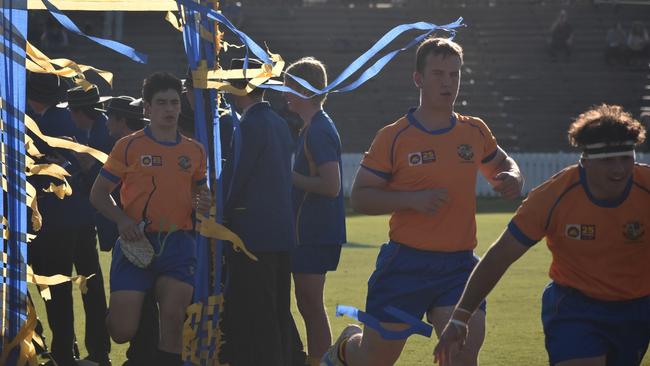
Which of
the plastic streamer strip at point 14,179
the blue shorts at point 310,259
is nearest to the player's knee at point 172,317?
the blue shorts at point 310,259

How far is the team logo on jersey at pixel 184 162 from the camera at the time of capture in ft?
24.7

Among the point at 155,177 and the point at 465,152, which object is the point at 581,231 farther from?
the point at 155,177

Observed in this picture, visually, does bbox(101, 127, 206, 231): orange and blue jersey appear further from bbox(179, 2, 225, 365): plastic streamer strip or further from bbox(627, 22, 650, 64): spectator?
bbox(627, 22, 650, 64): spectator

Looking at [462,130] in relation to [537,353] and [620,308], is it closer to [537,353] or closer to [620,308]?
[620,308]

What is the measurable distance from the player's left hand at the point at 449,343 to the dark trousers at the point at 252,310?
Answer: 7.08 feet

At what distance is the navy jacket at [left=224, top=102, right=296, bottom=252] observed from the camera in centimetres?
729

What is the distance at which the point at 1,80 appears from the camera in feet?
18.4

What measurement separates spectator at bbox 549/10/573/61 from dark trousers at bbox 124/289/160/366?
2838 centimetres

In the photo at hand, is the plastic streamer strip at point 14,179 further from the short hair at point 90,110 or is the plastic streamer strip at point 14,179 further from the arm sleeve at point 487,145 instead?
the short hair at point 90,110

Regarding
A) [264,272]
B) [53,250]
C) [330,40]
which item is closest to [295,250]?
[264,272]

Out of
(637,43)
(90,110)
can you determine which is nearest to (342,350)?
(90,110)

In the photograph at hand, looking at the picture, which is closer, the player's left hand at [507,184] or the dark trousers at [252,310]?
the player's left hand at [507,184]

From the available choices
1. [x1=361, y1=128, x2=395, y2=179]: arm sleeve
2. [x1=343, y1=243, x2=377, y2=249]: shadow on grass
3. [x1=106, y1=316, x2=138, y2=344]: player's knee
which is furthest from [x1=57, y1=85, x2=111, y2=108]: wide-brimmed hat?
[x1=343, y1=243, x2=377, y2=249]: shadow on grass

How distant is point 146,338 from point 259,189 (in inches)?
68.3
